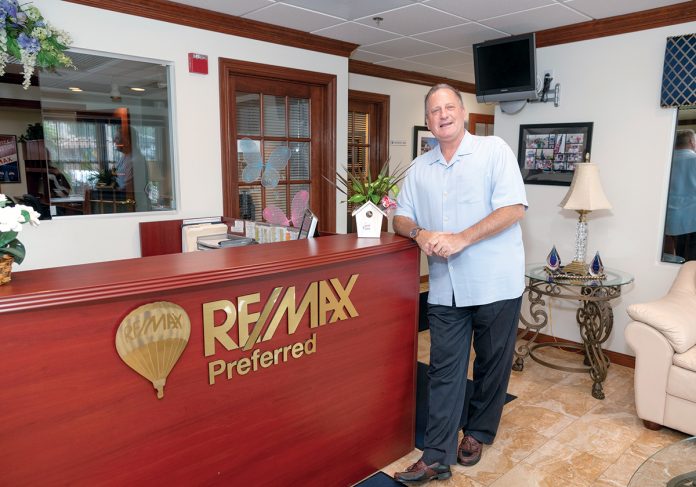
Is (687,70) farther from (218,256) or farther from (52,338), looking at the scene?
(52,338)

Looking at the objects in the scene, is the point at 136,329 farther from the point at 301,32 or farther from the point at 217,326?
the point at 301,32

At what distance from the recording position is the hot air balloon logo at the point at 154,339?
56.6 inches

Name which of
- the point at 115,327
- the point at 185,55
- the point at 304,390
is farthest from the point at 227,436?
the point at 185,55

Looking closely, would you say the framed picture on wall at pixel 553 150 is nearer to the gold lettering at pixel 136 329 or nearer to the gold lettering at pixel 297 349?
the gold lettering at pixel 297 349

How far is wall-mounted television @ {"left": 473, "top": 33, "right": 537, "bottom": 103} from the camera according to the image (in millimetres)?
3711

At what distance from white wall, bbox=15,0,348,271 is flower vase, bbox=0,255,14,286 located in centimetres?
186

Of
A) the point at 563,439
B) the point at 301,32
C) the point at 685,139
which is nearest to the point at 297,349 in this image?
the point at 563,439

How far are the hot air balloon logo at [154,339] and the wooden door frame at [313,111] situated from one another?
2.33 meters

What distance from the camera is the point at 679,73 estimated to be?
10.6 feet

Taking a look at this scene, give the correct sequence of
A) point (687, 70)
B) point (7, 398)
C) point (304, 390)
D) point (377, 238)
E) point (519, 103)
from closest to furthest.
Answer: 1. point (7, 398)
2. point (304, 390)
3. point (377, 238)
4. point (687, 70)
5. point (519, 103)

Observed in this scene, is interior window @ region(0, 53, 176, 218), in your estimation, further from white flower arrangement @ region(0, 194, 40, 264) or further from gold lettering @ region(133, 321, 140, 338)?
gold lettering @ region(133, 321, 140, 338)

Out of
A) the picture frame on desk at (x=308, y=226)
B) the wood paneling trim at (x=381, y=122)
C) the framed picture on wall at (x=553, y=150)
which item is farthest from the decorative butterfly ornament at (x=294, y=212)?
the wood paneling trim at (x=381, y=122)

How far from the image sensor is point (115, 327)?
55.7 inches

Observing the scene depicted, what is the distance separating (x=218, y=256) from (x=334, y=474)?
1087mm
